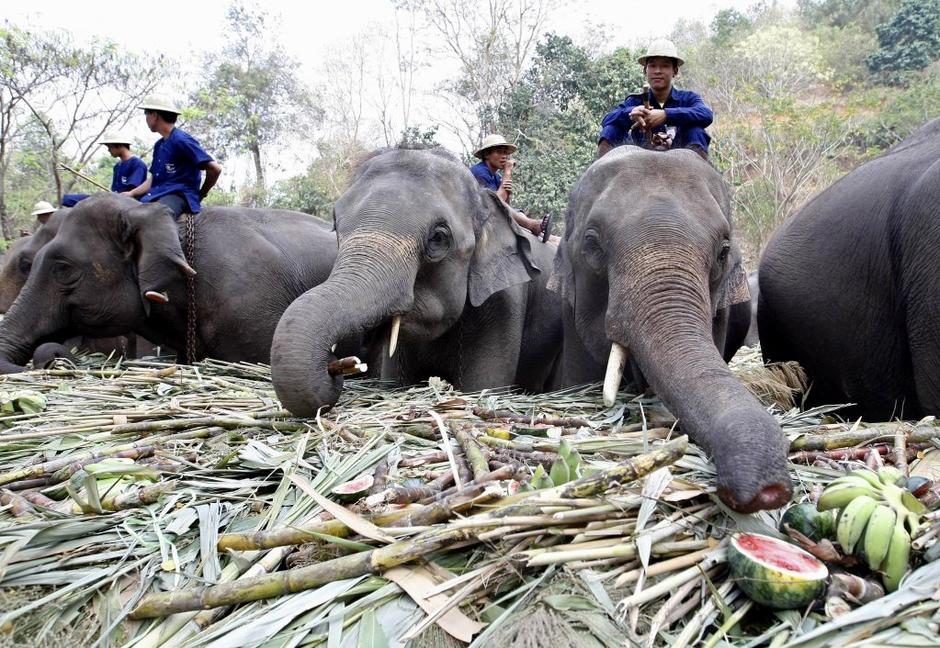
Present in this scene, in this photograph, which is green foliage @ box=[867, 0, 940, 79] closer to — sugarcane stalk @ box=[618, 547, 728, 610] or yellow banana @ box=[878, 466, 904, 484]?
yellow banana @ box=[878, 466, 904, 484]

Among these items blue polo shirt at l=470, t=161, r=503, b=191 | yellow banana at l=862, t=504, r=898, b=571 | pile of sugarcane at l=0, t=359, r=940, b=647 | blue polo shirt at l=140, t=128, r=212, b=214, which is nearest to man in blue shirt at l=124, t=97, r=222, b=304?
blue polo shirt at l=140, t=128, r=212, b=214

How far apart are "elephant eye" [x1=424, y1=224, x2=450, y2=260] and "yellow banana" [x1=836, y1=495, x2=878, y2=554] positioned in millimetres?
2532

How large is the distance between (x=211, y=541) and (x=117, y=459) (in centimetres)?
72

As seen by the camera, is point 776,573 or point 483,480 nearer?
point 776,573

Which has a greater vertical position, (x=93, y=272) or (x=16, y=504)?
(x=93, y=272)

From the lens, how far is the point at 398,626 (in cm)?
158

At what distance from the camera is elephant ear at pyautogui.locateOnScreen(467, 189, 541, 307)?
14.0 feet

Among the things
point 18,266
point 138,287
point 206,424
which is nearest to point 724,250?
point 206,424

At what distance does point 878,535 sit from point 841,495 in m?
0.18

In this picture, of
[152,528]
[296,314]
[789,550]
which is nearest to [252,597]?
[152,528]

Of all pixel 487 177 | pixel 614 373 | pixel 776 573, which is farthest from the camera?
pixel 487 177

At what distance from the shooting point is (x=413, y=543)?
169 centimetres

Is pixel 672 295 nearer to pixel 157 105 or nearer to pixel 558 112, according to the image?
pixel 157 105

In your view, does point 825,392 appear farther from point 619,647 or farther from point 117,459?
point 117,459
